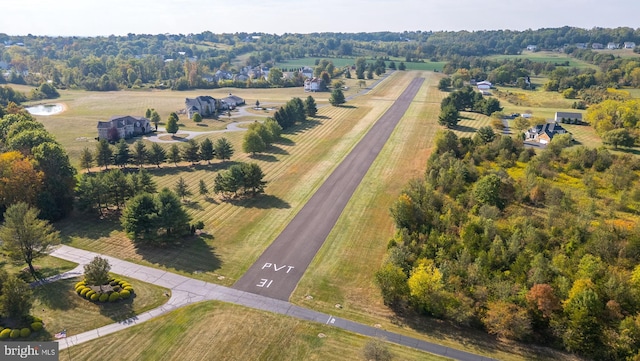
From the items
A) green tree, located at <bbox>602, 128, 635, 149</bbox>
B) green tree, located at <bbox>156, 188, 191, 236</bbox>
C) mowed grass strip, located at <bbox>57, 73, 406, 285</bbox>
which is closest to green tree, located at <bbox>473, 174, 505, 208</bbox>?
mowed grass strip, located at <bbox>57, 73, 406, 285</bbox>

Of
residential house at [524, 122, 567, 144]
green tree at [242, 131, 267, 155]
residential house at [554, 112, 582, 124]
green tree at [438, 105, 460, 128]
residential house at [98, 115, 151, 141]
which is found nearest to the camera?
green tree at [242, 131, 267, 155]

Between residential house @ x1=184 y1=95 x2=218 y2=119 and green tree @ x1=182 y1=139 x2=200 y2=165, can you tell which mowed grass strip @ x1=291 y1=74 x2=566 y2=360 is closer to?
green tree @ x1=182 y1=139 x2=200 y2=165

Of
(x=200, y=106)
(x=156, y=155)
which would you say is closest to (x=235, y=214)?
(x=156, y=155)

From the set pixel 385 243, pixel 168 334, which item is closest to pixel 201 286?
pixel 168 334

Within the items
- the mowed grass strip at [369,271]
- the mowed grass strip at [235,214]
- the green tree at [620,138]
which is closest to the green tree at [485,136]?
the mowed grass strip at [369,271]

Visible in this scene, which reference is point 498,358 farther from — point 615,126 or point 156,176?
point 615,126

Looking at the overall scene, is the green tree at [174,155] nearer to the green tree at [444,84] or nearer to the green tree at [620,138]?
the green tree at [620,138]
